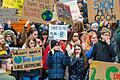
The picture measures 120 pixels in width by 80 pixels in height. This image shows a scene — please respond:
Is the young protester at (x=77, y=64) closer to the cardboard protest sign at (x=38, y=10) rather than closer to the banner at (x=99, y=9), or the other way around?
the cardboard protest sign at (x=38, y=10)

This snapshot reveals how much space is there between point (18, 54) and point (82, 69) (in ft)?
5.11

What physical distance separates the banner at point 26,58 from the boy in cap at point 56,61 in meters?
0.28

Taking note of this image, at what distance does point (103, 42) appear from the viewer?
11492mm

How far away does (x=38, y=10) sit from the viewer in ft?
40.4

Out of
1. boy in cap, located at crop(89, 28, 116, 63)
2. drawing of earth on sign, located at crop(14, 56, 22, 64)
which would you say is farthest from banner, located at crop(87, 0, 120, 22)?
drawing of earth on sign, located at crop(14, 56, 22, 64)

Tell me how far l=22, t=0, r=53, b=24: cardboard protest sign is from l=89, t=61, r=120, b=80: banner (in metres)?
3.32

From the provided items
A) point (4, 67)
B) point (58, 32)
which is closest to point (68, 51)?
point (58, 32)

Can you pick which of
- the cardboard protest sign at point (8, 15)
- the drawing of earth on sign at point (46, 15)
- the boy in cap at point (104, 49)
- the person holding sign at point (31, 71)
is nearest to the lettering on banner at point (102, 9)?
the boy in cap at point (104, 49)

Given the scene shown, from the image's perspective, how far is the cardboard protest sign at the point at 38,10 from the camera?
477 inches

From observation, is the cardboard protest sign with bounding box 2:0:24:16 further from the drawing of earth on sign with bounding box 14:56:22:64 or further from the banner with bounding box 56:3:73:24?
the drawing of earth on sign with bounding box 14:56:22:64

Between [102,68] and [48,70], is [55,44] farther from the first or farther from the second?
[102,68]

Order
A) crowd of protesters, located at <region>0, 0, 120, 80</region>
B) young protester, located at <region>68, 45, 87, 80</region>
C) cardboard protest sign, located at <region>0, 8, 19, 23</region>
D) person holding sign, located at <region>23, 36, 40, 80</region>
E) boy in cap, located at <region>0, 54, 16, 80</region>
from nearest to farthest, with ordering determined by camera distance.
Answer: boy in cap, located at <region>0, 54, 16, 80</region> → crowd of protesters, located at <region>0, 0, 120, 80</region> → young protester, located at <region>68, 45, 87, 80</region> → person holding sign, located at <region>23, 36, 40, 80</region> → cardboard protest sign, located at <region>0, 8, 19, 23</region>

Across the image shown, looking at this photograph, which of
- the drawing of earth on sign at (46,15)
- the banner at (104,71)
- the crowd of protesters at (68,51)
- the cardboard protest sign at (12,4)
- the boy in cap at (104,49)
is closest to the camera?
the banner at (104,71)

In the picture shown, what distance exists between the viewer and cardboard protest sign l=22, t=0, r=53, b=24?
12.1 m
